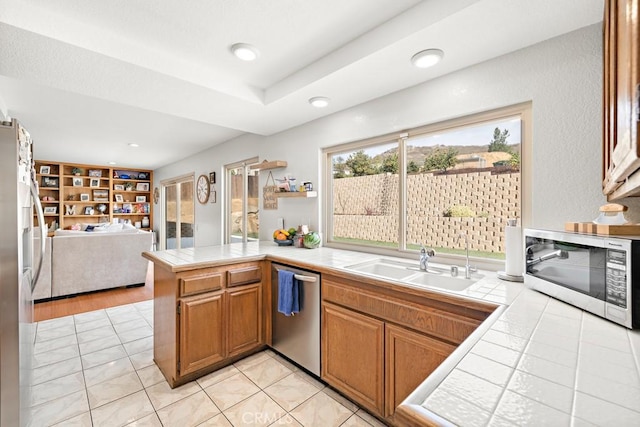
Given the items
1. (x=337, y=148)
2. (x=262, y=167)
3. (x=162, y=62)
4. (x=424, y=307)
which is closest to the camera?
(x=424, y=307)

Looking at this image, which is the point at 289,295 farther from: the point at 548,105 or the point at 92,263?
the point at 92,263

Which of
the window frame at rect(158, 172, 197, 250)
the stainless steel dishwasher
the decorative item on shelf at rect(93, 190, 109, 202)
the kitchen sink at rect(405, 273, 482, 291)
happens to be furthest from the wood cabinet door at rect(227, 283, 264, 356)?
the decorative item on shelf at rect(93, 190, 109, 202)

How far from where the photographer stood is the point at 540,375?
655 millimetres

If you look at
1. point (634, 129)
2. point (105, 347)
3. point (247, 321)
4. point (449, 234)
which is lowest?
point (105, 347)

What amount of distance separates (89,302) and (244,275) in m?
2.86

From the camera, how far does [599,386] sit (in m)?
0.61

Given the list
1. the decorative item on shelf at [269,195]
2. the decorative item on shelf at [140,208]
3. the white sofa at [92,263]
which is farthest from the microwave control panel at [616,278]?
the decorative item on shelf at [140,208]

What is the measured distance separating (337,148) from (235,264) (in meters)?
1.47

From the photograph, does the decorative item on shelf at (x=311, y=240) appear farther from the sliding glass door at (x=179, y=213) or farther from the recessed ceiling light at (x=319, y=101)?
the sliding glass door at (x=179, y=213)

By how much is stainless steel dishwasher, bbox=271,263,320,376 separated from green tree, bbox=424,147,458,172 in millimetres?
1204

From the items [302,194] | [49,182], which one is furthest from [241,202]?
[49,182]

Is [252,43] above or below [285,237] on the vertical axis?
above

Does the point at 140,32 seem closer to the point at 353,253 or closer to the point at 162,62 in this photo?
the point at 162,62

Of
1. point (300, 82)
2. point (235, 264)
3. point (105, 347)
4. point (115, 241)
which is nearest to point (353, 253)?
point (235, 264)
